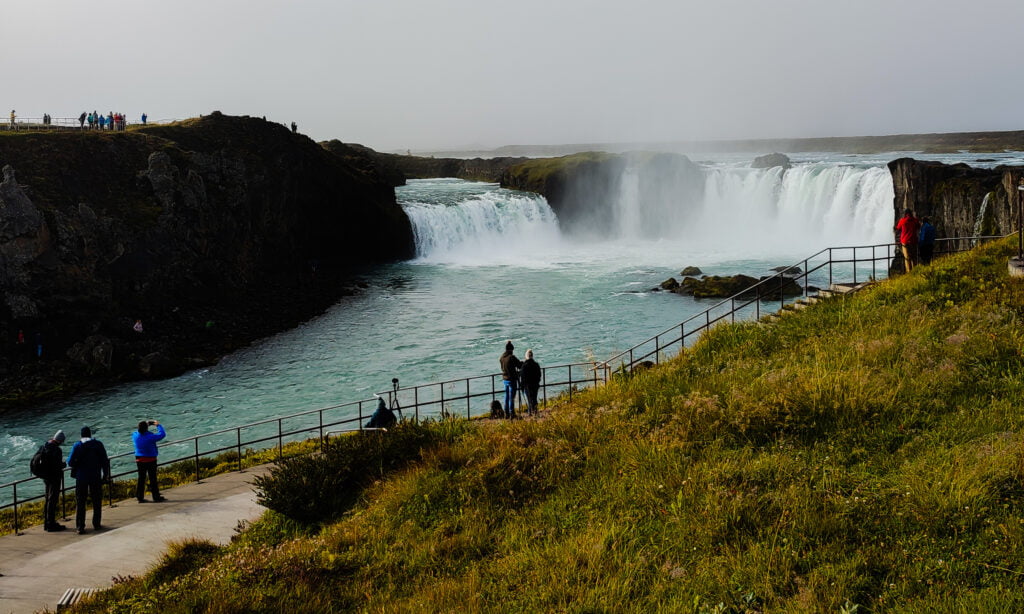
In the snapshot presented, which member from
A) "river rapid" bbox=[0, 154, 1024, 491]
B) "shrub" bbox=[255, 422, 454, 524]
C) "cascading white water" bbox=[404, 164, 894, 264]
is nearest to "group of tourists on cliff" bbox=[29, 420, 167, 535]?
"shrub" bbox=[255, 422, 454, 524]

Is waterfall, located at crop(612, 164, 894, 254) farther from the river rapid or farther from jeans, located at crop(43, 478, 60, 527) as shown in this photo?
jeans, located at crop(43, 478, 60, 527)

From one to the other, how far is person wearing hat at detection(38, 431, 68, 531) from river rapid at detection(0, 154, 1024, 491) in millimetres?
10397

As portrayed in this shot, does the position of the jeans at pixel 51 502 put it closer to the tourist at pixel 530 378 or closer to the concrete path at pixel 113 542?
the concrete path at pixel 113 542

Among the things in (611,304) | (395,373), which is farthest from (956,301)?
(611,304)

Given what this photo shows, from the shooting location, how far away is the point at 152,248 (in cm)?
3744

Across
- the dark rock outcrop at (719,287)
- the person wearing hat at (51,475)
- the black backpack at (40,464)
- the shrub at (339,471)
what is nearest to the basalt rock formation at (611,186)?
the dark rock outcrop at (719,287)

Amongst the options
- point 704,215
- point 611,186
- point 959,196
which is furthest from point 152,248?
point 704,215

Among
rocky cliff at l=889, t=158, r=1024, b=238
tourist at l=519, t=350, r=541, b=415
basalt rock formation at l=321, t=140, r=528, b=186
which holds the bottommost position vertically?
tourist at l=519, t=350, r=541, b=415

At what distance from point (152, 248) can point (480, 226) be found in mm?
29808

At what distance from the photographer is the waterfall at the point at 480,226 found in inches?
2368

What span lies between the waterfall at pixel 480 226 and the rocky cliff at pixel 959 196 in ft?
100

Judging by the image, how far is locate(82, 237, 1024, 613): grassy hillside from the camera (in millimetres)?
6145

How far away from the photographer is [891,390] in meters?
9.58

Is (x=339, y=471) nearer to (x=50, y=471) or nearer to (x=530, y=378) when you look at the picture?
(x=50, y=471)
